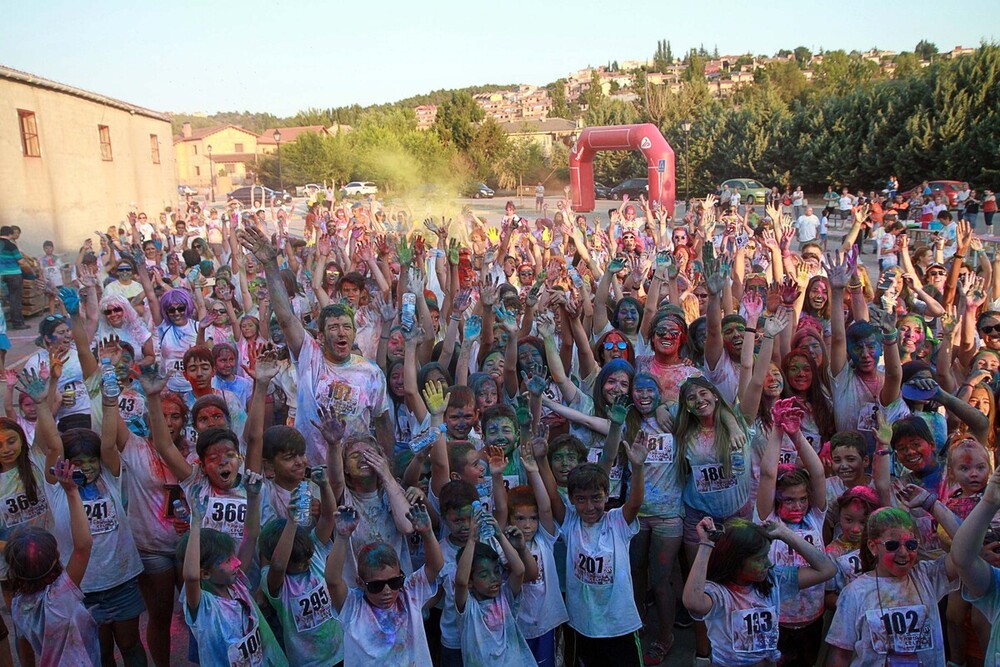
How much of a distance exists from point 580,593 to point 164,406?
2413 millimetres

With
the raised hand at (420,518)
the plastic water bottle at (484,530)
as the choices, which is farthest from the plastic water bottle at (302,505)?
the plastic water bottle at (484,530)

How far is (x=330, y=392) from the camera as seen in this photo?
4.28 metres

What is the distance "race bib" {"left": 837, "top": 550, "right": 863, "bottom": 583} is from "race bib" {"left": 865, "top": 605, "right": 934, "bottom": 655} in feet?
1.26

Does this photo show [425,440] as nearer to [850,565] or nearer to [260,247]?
[260,247]

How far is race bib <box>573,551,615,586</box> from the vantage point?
3.50 meters

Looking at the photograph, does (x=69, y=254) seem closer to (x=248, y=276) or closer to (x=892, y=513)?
(x=248, y=276)

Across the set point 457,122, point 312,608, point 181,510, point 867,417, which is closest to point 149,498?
point 181,510

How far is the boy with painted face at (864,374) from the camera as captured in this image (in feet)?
13.9

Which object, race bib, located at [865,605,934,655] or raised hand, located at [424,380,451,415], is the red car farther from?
raised hand, located at [424,380,451,415]

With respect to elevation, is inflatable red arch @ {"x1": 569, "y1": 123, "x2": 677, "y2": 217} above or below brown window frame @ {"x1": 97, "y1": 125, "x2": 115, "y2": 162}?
below

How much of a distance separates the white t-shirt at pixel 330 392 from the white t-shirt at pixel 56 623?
4.46 ft

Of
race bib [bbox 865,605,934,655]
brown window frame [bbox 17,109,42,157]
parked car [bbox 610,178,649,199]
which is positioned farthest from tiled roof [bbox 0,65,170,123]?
parked car [bbox 610,178,649,199]

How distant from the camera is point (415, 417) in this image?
443 centimetres

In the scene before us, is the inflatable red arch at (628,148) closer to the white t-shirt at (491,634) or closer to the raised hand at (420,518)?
the white t-shirt at (491,634)
